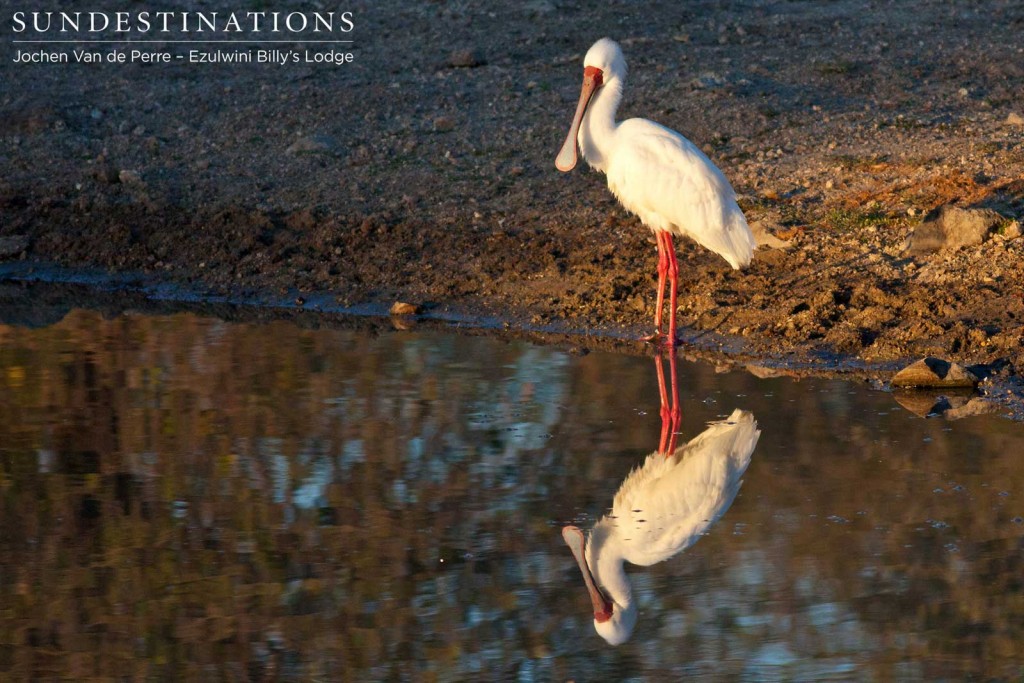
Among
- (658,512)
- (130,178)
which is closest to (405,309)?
(130,178)

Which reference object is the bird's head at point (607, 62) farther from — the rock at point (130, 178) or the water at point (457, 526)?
the rock at point (130, 178)

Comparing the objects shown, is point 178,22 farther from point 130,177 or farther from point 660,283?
point 660,283

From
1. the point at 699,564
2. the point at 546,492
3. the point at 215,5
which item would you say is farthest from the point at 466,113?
the point at 699,564

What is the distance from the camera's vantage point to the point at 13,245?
12469 mm

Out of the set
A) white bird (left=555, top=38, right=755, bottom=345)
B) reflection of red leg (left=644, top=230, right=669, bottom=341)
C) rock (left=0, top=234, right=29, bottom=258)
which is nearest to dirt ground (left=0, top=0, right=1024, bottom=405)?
rock (left=0, top=234, right=29, bottom=258)

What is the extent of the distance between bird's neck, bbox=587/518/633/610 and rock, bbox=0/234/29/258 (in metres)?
7.50

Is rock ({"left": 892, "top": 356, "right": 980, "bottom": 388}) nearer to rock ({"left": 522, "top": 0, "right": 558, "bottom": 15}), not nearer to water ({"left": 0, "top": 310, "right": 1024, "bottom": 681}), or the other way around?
water ({"left": 0, "top": 310, "right": 1024, "bottom": 681})

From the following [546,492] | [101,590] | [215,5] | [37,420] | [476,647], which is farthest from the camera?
[215,5]

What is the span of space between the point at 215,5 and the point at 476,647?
13.5m

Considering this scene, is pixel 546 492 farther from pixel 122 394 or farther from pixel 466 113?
pixel 466 113

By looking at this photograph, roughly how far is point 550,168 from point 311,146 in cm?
217

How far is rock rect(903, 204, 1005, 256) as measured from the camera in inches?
402

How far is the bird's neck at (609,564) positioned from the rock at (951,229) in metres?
4.70

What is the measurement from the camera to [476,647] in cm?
515
